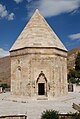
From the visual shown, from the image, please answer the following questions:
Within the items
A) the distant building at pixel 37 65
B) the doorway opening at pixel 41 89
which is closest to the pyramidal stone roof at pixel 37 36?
the distant building at pixel 37 65

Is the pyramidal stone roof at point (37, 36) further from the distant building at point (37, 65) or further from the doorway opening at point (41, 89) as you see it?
the doorway opening at point (41, 89)

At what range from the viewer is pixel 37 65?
20.1m

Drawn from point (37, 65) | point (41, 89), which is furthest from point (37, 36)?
point (41, 89)

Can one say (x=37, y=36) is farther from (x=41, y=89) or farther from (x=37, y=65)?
(x=41, y=89)

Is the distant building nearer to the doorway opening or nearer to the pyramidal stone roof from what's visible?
the pyramidal stone roof

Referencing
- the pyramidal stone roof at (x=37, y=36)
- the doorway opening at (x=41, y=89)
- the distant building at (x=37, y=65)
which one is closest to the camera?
the distant building at (x=37, y=65)

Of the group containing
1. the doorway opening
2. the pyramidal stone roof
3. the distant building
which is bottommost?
the doorway opening

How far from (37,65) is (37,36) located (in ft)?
8.14

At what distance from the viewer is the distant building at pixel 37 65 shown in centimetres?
2003

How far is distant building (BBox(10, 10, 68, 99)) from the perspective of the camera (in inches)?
789

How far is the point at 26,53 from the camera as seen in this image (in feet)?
66.7

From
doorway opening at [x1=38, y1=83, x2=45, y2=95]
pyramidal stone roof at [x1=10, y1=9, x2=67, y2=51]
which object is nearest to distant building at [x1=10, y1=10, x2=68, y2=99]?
pyramidal stone roof at [x1=10, y1=9, x2=67, y2=51]

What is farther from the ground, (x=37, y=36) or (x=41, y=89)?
(x=37, y=36)

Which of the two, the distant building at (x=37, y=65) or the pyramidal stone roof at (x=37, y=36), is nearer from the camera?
the distant building at (x=37, y=65)
